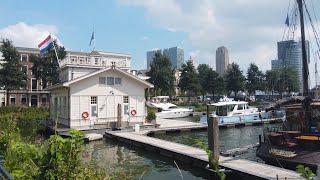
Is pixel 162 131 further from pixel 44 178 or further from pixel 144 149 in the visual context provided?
pixel 44 178

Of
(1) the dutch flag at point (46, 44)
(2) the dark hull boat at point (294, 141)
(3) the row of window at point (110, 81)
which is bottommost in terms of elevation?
(2) the dark hull boat at point (294, 141)

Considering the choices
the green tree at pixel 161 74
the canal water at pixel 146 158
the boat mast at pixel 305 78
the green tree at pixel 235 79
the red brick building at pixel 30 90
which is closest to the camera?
the canal water at pixel 146 158

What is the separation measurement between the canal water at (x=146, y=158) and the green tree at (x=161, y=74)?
48.0 metres

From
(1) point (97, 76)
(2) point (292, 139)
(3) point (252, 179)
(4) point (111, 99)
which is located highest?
(1) point (97, 76)

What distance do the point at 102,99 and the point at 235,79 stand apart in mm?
59352

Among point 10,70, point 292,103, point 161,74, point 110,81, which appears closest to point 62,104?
point 110,81

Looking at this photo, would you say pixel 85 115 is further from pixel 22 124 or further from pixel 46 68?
pixel 46 68

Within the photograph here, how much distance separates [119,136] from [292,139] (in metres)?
14.2

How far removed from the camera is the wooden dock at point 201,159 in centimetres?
1438

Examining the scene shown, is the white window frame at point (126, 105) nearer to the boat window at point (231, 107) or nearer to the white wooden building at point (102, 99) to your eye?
the white wooden building at point (102, 99)

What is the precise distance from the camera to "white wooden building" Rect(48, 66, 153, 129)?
32.8 m

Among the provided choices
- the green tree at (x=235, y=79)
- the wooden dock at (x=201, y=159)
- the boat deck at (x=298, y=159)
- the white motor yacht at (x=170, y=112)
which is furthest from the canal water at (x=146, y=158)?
the green tree at (x=235, y=79)

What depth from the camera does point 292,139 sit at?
18.3 meters

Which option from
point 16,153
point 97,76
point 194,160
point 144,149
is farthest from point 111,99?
point 16,153
